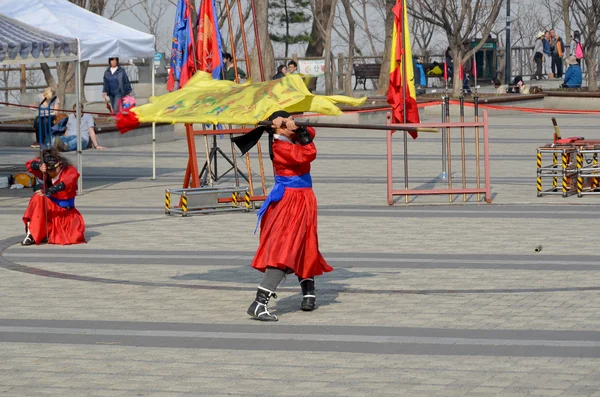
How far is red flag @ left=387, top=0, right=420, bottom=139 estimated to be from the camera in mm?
16297

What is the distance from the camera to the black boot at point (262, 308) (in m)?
9.41

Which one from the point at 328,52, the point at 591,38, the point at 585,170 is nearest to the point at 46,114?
the point at 585,170

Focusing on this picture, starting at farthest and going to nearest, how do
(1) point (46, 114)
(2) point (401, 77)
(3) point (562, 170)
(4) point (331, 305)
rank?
(1) point (46, 114), (3) point (562, 170), (2) point (401, 77), (4) point (331, 305)

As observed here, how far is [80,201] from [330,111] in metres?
9.05

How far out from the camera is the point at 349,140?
27141 mm

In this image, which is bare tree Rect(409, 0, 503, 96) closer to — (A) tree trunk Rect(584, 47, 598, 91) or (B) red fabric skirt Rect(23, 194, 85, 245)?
(A) tree trunk Rect(584, 47, 598, 91)

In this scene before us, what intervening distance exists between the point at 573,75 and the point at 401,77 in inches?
910

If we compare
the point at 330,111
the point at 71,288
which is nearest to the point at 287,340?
the point at 330,111

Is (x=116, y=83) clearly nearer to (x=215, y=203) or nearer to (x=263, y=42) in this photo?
(x=263, y=42)

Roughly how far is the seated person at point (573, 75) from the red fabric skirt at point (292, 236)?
2983cm

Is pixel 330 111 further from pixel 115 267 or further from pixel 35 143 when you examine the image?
pixel 35 143

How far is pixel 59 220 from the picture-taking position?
44.5ft

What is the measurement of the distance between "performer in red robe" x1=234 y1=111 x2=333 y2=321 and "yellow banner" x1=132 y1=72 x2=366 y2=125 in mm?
162

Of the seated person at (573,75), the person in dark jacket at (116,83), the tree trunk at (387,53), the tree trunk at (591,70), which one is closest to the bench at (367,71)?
the tree trunk at (387,53)
